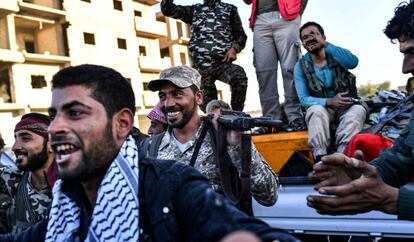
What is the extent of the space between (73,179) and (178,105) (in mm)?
1613

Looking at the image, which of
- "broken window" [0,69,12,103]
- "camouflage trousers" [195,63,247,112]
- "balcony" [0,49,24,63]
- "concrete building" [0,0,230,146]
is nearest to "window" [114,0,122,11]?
"concrete building" [0,0,230,146]

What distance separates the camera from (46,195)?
2.93 meters

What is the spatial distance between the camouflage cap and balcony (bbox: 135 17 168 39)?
957 inches

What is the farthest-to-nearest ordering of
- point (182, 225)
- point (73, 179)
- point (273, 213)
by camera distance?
point (273, 213) < point (73, 179) < point (182, 225)

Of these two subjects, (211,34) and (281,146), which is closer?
(281,146)

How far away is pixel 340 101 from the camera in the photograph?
3.32m

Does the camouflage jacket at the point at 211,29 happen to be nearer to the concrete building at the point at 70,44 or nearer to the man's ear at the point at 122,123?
the man's ear at the point at 122,123

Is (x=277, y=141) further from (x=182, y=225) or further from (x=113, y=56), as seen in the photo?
(x=113, y=56)

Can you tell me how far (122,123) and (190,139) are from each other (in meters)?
1.24

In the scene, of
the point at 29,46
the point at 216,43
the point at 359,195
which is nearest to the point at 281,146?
the point at 216,43

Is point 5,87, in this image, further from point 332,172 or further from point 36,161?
point 332,172

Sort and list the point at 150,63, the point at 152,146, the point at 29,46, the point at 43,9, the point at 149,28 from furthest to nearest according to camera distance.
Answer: the point at 149,28
the point at 150,63
the point at 29,46
the point at 43,9
the point at 152,146

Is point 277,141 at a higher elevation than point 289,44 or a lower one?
lower

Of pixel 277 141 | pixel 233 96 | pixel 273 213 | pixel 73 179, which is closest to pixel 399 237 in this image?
pixel 273 213
